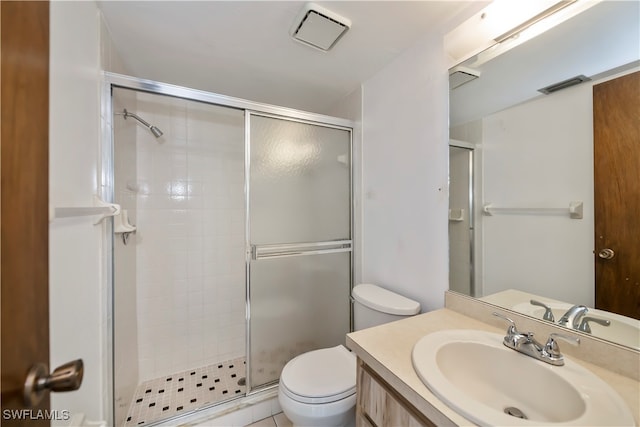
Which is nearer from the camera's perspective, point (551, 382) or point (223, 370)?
point (551, 382)

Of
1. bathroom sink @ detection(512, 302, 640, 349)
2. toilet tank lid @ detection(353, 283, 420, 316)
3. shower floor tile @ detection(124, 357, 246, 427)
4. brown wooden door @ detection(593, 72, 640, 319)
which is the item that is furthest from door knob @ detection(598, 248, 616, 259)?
shower floor tile @ detection(124, 357, 246, 427)

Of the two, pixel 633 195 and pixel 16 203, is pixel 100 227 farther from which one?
pixel 633 195

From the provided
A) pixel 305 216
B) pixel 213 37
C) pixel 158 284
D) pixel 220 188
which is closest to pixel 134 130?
pixel 220 188

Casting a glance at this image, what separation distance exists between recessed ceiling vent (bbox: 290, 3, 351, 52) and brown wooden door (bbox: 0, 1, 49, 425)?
975 millimetres

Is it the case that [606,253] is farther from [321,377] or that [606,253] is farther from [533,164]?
[321,377]

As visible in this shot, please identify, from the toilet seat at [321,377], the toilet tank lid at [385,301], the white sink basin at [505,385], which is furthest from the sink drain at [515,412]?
the toilet seat at [321,377]

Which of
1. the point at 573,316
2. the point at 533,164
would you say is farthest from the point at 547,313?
the point at 533,164

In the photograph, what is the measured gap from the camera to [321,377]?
4.26 ft

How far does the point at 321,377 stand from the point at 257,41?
1818 mm

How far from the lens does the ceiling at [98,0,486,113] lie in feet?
3.80

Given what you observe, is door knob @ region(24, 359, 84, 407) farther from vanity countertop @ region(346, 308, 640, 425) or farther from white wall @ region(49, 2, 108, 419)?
vanity countertop @ region(346, 308, 640, 425)

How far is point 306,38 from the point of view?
4.41ft

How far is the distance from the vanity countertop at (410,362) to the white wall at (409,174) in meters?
0.24

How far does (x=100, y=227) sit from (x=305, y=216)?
111 cm
